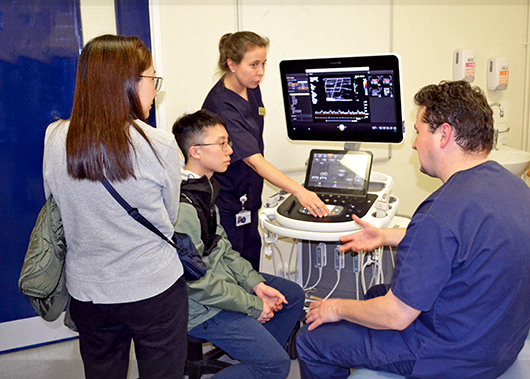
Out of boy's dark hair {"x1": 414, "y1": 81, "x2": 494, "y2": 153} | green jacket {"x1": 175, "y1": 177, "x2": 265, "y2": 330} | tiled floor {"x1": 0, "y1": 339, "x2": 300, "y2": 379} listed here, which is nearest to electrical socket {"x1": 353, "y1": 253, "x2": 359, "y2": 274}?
tiled floor {"x1": 0, "y1": 339, "x2": 300, "y2": 379}

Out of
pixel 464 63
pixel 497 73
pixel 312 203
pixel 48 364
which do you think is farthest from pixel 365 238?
pixel 497 73

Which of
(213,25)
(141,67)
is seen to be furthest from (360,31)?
(141,67)

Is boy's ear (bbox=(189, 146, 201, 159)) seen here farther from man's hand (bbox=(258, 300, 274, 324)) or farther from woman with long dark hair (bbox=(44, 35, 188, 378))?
man's hand (bbox=(258, 300, 274, 324))

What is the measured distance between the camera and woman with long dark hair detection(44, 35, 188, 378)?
1.24 meters

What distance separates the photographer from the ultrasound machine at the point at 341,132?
1.92 m

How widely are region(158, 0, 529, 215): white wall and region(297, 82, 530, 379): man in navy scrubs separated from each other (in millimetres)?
1368

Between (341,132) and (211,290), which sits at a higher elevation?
(341,132)

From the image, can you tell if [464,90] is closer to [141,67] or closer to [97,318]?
[141,67]

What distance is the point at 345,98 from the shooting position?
A: 2.04 m

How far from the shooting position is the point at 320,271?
2578 millimetres

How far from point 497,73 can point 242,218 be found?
229 centimetres

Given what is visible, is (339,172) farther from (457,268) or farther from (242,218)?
(457,268)

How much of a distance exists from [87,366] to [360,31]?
2.30 meters

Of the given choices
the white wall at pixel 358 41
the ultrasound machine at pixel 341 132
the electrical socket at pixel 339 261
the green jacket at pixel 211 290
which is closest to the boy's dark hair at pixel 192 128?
the green jacket at pixel 211 290
